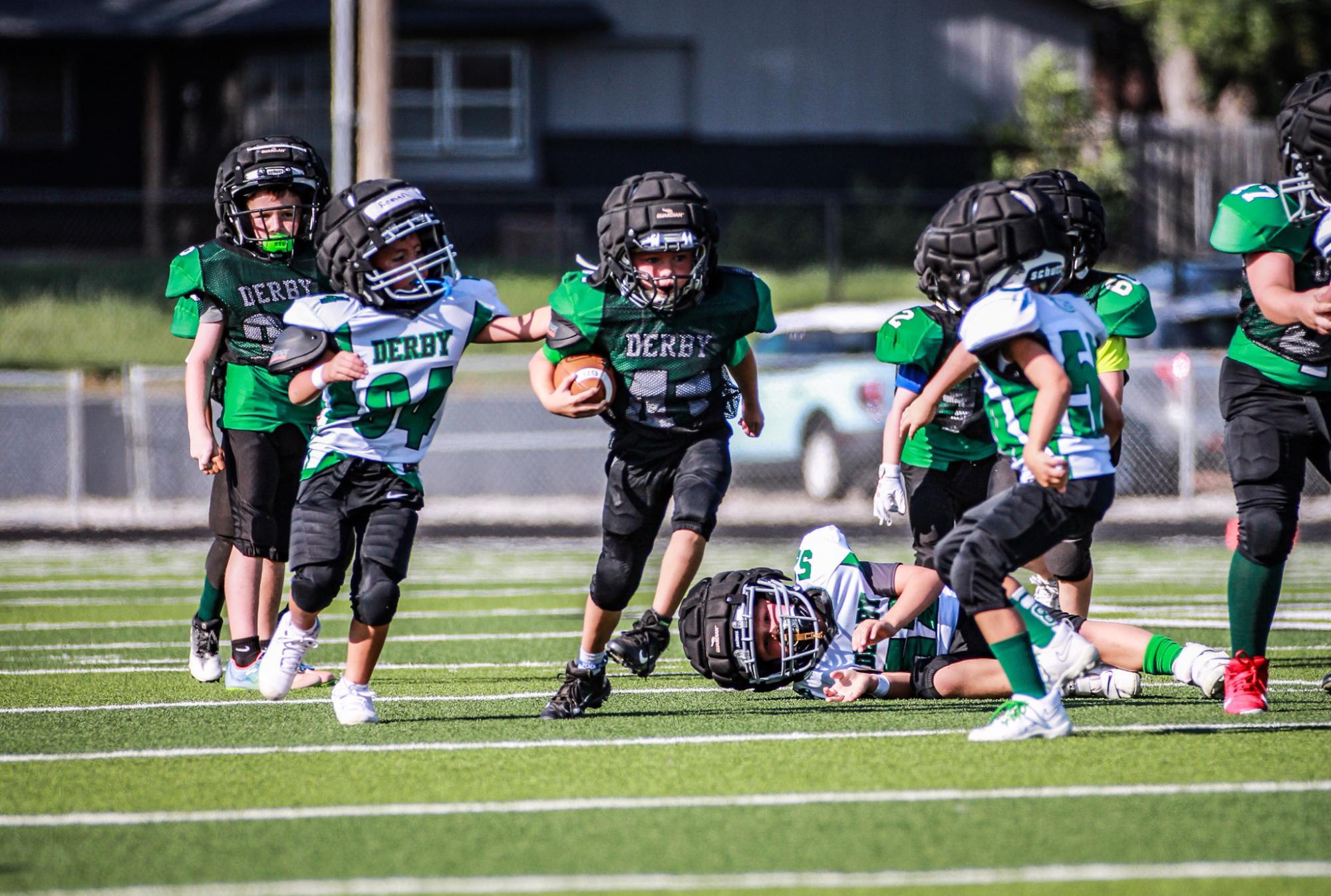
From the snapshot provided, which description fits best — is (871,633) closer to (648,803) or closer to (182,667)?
(648,803)

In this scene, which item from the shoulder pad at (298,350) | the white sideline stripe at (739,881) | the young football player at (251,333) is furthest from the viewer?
the young football player at (251,333)

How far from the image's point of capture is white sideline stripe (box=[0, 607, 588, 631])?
28.8ft

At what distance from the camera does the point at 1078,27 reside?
29.6m

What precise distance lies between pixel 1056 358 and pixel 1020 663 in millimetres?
932

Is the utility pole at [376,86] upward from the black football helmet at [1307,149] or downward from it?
upward

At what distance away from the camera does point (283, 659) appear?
582cm

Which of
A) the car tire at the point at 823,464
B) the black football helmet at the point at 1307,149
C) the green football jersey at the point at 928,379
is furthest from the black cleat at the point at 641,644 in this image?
the car tire at the point at 823,464

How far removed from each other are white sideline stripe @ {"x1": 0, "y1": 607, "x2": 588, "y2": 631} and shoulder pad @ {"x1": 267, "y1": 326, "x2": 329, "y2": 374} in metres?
3.10

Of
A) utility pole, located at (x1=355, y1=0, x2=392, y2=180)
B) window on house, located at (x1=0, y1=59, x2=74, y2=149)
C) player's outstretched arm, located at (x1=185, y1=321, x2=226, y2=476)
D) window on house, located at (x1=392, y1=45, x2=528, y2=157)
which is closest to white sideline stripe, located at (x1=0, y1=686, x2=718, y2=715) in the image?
player's outstretched arm, located at (x1=185, y1=321, x2=226, y2=476)

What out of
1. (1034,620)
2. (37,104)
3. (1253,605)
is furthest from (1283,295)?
(37,104)

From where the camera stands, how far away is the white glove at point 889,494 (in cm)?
581

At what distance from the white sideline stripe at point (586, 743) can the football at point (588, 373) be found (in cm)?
117

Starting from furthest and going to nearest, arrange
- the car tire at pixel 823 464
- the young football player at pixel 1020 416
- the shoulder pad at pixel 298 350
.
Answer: the car tire at pixel 823 464 < the shoulder pad at pixel 298 350 < the young football player at pixel 1020 416

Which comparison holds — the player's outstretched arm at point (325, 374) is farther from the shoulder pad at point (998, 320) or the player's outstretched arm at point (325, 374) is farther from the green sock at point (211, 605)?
the shoulder pad at point (998, 320)
